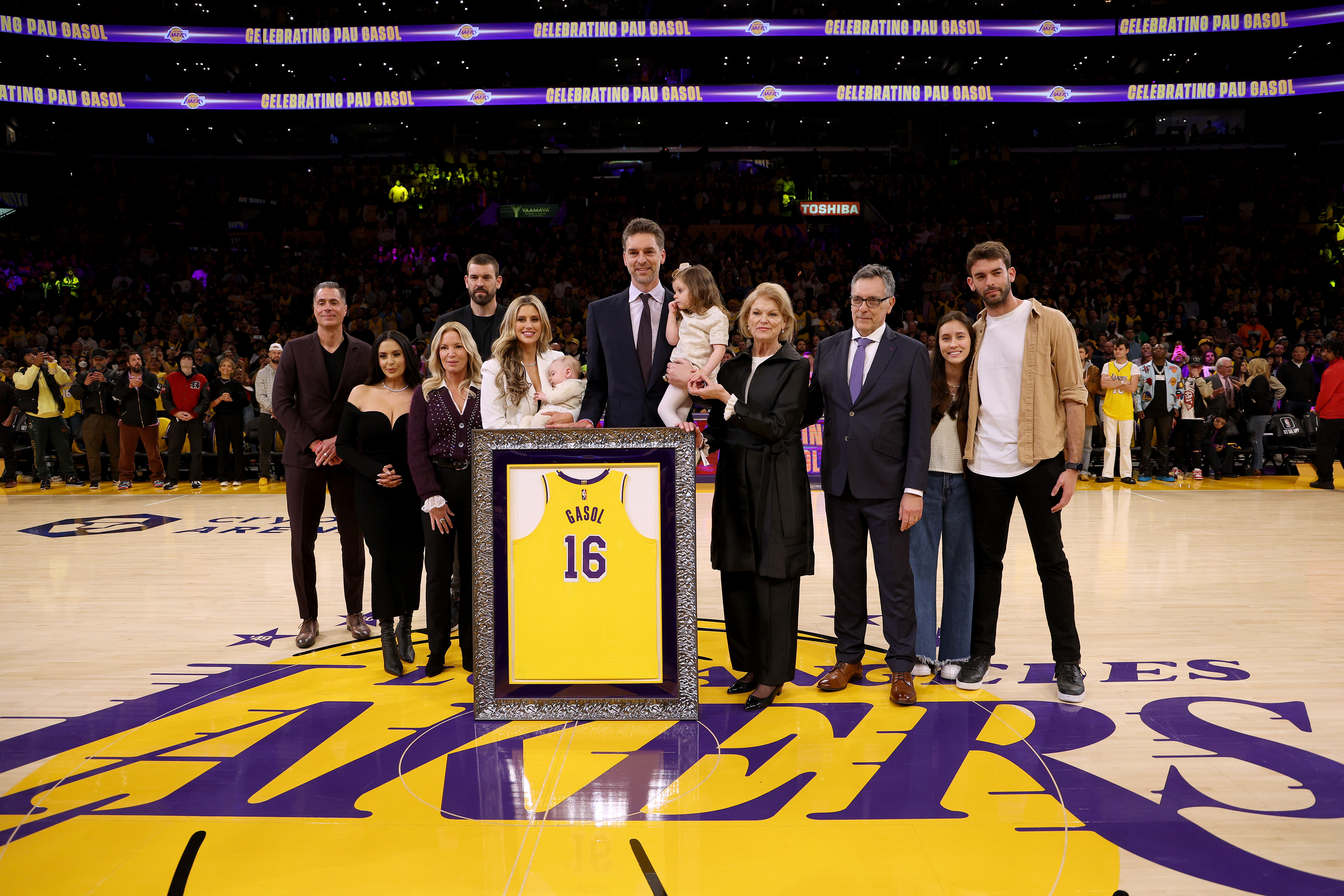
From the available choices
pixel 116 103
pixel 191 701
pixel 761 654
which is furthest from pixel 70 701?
pixel 116 103

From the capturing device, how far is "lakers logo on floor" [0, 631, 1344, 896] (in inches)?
89.0

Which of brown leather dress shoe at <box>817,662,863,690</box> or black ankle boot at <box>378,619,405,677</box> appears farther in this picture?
black ankle boot at <box>378,619,405,677</box>

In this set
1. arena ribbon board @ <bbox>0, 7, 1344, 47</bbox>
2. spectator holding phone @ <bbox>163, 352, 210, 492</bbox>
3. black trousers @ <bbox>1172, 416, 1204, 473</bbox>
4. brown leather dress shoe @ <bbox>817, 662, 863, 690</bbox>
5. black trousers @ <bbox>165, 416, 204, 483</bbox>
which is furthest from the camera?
arena ribbon board @ <bbox>0, 7, 1344, 47</bbox>

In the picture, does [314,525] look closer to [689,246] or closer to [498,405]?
[498,405]

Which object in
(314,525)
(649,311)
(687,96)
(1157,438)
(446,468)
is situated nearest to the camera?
(649,311)

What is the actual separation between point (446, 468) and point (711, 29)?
2380 cm

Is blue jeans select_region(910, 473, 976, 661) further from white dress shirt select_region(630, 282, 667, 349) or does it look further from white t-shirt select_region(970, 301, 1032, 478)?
white dress shirt select_region(630, 282, 667, 349)

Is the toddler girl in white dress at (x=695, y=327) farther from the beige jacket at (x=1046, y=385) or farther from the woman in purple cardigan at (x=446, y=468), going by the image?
the beige jacket at (x=1046, y=385)

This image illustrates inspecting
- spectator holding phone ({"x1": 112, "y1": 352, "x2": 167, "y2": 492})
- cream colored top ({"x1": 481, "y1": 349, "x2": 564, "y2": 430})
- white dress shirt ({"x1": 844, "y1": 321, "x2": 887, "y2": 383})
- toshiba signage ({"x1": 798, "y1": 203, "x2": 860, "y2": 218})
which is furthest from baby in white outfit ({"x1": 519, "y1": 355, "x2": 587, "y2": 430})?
toshiba signage ({"x1": 798, "y1": 203, "x2": 860, "y2": 218})

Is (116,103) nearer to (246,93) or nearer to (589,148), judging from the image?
(246,93)

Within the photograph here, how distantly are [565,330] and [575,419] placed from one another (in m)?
10.3

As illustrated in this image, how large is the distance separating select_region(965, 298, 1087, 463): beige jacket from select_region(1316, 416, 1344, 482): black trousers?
26.9ft

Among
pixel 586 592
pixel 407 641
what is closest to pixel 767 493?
pixel 586 592

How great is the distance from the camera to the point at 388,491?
392 centimetres
